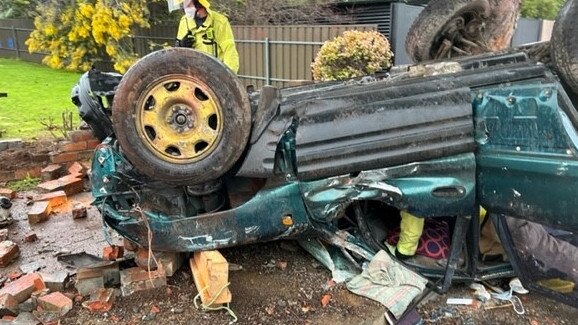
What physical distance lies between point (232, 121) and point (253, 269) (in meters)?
1.02

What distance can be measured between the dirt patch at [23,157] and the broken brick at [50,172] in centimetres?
25

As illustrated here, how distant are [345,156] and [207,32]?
2.50 meters

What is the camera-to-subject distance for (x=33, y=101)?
9562 mm

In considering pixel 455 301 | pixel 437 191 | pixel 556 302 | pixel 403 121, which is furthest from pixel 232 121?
pixel 556 302

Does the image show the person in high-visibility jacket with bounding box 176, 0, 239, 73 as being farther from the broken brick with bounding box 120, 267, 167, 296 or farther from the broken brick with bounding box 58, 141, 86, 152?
the broken brick with bounding box 120, 267, 167, 296

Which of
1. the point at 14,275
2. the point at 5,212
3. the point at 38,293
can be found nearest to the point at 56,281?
the point at 38,293

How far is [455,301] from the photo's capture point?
2.83m

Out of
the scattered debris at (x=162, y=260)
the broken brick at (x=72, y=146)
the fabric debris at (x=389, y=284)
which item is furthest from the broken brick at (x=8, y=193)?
the fabric debris at (x=389, y=284)

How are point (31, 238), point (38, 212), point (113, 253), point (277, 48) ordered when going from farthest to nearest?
1. point (277, 48)
2. point (38, 212)
3. point (31, 238)
4. point (113, 253)

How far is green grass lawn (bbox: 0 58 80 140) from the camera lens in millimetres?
7037

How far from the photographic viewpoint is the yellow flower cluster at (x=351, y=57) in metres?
7.21

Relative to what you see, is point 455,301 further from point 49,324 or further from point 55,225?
point 55,225

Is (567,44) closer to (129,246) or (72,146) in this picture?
(129,246)

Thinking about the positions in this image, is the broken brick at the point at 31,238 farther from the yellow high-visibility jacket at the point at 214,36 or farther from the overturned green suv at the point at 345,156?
the yellow high-visibility jacket at the point at 214,36
